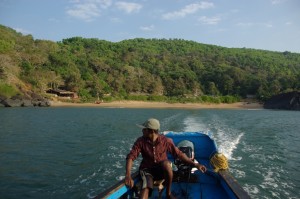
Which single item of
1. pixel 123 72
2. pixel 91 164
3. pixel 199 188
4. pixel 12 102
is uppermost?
pixel 123 72

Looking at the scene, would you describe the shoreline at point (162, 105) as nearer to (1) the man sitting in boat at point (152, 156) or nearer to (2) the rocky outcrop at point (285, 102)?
(2) the rocky outcrop at point (285, 102)

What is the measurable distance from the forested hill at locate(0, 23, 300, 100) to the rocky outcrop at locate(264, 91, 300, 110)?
5345 millimetres

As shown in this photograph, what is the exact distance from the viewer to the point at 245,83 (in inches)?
3799

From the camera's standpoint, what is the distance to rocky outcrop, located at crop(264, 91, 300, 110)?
76.9m

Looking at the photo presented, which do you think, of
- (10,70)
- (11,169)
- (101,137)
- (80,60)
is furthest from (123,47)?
(11,169)

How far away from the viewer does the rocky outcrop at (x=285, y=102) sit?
252ft

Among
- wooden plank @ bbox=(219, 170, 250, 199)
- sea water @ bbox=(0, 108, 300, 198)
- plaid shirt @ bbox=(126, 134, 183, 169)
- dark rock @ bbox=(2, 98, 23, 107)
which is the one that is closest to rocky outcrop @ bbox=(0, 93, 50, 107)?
dark rock @ bbox=(2, 98, 23, 107)

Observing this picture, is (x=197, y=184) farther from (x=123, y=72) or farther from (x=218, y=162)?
(x=123, y=72)

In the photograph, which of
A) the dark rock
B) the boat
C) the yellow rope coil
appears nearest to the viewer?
the boat

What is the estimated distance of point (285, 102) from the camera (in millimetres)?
79125

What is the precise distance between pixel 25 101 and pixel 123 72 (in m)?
39.8

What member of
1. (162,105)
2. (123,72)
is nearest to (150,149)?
(162,105)

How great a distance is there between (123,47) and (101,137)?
104 metres

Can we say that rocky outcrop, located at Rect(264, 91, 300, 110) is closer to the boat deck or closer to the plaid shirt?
the boat deck
